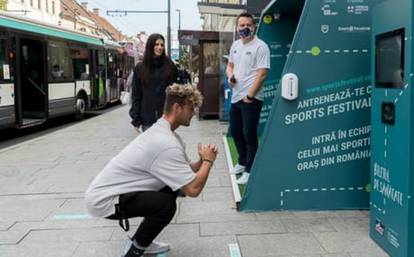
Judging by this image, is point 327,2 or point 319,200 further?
point 319,200

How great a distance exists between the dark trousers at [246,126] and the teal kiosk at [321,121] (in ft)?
2.33

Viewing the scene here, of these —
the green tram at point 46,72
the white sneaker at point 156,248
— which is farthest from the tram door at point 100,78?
the white sneaker at point 156,248

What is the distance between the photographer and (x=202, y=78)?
1383 centimetres

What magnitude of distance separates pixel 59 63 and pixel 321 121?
Answer: 10.5m

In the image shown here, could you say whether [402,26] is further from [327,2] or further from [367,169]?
[367,169]

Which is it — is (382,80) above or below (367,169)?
above

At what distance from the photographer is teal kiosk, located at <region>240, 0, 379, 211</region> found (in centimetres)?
454

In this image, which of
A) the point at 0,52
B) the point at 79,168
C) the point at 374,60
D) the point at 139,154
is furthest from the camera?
the point at 0,52

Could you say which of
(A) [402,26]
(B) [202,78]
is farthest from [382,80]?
(B) [202,78]

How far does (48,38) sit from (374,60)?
10.8 meters

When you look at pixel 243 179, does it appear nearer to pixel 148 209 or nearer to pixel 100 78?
pixel 148 209

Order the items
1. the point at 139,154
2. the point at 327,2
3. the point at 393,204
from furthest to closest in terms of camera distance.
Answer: the point at 327,2 → the point at 393,204 → the point at 139,154

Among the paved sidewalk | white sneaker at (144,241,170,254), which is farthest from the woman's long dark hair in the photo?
white sneaker at (144,241,170,254)

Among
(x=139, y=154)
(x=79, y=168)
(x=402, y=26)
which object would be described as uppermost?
(x=402, y=26)
